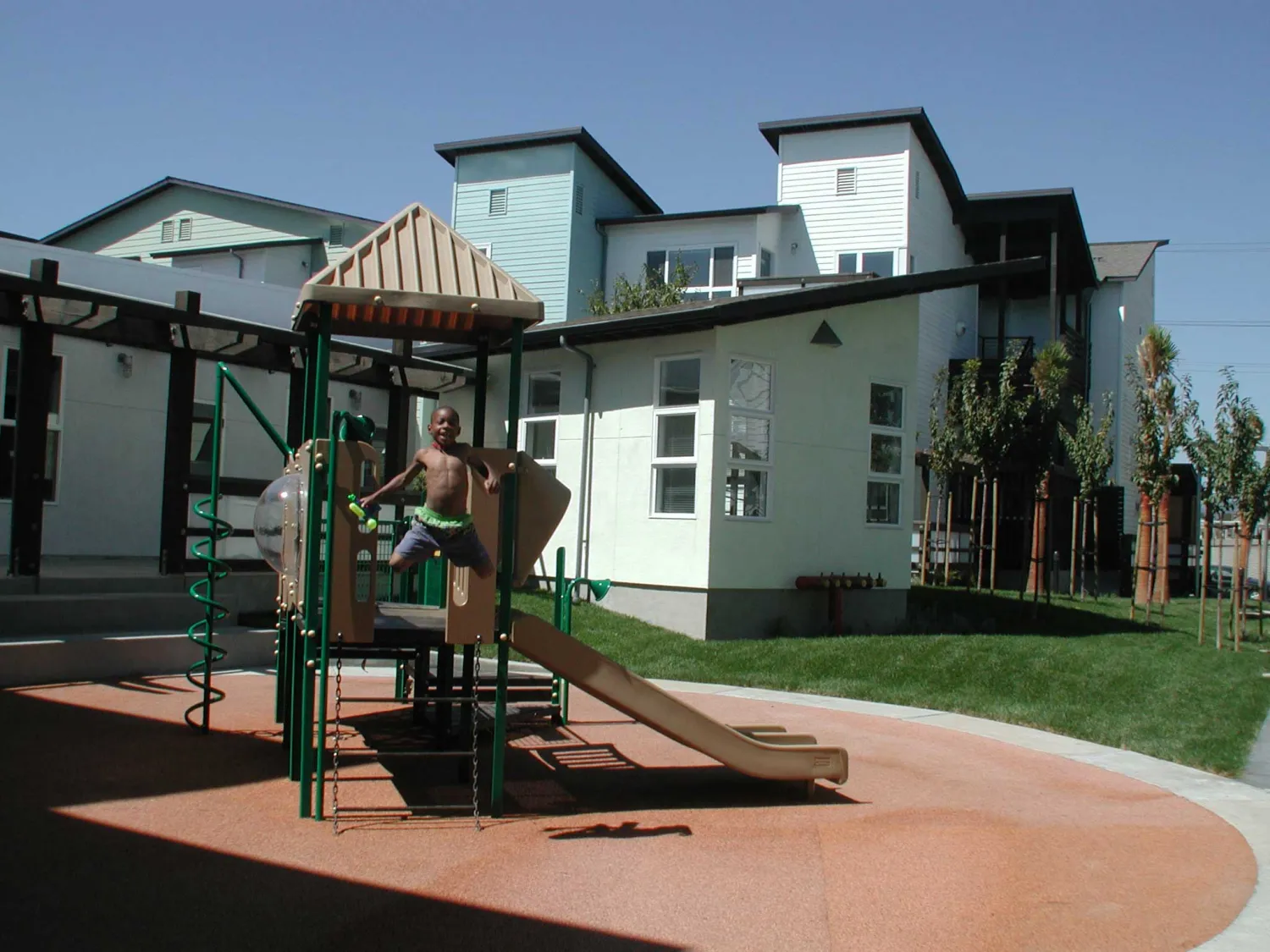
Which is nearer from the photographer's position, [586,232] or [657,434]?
[657,434]

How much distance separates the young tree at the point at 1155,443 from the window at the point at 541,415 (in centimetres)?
950

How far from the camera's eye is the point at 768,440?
1537 centimetres

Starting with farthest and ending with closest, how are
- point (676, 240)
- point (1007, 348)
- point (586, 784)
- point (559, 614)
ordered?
point (1007, 348) < point (676, 240) < point (559, 614) < point (586, 784)

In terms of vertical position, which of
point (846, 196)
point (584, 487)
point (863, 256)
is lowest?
point (584, 487)

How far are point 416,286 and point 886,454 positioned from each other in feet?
37.7

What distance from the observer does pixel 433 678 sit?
8.55 meters

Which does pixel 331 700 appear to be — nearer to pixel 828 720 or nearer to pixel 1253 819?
pixel 828 720

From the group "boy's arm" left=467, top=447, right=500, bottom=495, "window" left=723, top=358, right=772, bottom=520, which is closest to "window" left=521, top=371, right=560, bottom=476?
"window" left=723, top=358, right=772, bottom=520

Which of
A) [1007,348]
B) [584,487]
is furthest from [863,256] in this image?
[584,487]

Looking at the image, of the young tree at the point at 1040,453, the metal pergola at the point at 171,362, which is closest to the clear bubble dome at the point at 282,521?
the metal pergola at the point at 171,362

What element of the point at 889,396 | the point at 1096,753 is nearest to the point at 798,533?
the point at 889,396

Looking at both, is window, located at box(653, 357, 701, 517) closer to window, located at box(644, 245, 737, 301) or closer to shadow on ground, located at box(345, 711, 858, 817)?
shadow on ground, located at box(345, 711, 858, 817)

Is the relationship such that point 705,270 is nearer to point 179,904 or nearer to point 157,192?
point 157,192

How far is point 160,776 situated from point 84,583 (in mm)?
4957
